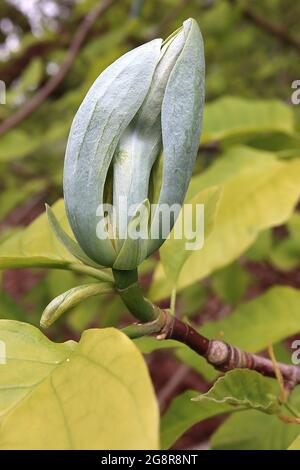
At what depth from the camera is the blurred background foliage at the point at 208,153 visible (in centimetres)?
97

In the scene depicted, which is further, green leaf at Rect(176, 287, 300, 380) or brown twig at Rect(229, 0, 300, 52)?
brown twig at Rect(229, 0, 300, 52)

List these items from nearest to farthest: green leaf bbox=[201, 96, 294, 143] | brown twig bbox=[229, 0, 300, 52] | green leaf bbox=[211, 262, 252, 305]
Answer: green leaf bbox=[201, 96, 294, 143]
green leaf bbox=[211, 262, 252, 305]
brown twig bbox=[229, 0, 300, 52]

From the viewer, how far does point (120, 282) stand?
54 cm

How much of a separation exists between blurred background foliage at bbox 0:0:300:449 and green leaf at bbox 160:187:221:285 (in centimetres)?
10

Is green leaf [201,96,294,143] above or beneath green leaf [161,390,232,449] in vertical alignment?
above

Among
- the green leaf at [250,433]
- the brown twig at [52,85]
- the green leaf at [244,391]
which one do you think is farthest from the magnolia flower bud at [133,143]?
the brown twig at [52,85]

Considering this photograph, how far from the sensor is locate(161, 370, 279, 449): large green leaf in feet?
1.93

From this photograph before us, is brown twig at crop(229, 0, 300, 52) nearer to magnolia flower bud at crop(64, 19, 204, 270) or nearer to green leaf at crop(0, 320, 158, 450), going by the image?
magnolia flower bud at crop(64, 19, 204, 270)

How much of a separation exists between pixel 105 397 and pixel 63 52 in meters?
2.41

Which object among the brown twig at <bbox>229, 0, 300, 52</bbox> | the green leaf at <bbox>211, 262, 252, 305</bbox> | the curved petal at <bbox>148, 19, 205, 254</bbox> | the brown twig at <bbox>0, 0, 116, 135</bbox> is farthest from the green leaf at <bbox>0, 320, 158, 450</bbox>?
the brown twig at <bbox>229, 0, 300, 52</bbox>

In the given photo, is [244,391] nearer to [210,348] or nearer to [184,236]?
[210,348]

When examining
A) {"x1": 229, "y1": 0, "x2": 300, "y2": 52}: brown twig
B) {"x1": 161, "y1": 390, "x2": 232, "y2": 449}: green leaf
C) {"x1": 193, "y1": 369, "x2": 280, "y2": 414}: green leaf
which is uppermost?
{"x1": 229, "y1": 0, "x2": 300, "y2": 52}: brown twig

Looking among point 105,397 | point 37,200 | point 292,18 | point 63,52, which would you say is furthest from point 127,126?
point 292,18
